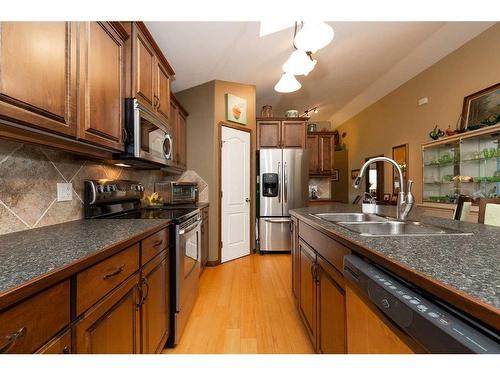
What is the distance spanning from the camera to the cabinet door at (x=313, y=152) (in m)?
4.56

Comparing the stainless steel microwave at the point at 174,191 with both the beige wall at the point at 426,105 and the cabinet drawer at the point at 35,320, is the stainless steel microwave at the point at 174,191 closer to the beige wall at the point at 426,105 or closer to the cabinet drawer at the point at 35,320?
the cabinet drawer at the point at 35,320

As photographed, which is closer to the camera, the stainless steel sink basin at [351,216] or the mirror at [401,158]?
the stainless steel sink basin at [351,216]

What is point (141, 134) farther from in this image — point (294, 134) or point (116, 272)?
point (294, 134)

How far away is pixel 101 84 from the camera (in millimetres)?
1271

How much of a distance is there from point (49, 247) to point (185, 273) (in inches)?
39.8

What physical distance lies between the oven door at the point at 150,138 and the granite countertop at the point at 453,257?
1.35 metres

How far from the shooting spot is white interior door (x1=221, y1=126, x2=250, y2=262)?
336 cm

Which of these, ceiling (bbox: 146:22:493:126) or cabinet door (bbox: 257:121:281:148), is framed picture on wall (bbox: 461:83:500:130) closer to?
ceiling (bbox: 146:22:493:126)

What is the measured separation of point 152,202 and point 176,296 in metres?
1.29

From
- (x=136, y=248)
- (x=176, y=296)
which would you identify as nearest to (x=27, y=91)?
(x=136, y=248)

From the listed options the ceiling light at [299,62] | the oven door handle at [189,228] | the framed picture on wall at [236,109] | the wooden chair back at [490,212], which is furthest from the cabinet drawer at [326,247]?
the framed picture on wall at [236,109]
